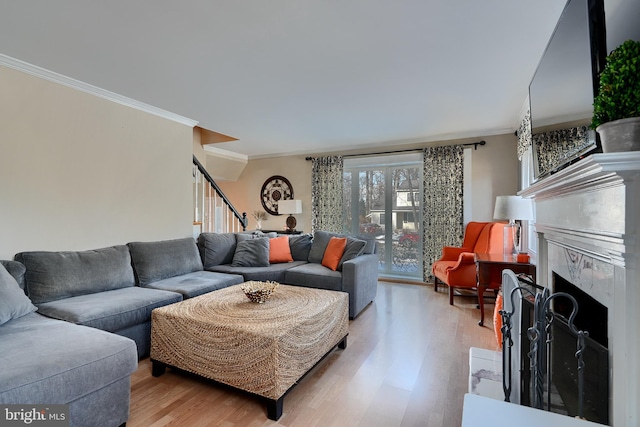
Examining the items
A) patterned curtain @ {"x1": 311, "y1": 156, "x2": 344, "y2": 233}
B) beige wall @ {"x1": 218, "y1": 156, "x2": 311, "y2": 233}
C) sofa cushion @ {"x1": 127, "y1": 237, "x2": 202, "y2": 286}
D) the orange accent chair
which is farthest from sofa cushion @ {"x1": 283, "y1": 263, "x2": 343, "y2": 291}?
beige wall @ {"x1": 218, "y1": 156, "x2": 311, "y2": 233}

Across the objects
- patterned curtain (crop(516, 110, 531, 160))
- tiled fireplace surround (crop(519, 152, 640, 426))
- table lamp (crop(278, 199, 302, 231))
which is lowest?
tiled fireplace surround (crop(519, 152, 640, 426))

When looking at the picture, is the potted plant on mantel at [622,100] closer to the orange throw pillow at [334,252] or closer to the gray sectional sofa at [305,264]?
the gray sectional sofa at [305,264]

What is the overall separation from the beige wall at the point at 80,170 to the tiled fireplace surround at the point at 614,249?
3720 mm

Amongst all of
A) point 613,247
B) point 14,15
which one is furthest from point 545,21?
point 14,15

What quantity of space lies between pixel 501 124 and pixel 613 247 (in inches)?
144

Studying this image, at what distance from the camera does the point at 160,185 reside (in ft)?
12.2

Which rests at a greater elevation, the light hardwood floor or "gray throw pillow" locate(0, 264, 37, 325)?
"gray throw pillow" locate(0, 264, 37, 325)

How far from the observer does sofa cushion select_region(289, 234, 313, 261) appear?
441cm

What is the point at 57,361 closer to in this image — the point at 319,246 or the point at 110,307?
the point at 110,307

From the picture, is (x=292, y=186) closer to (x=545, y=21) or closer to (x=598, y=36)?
(x=545, y=21)

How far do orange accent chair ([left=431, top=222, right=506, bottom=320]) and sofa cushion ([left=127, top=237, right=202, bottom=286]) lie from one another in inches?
122

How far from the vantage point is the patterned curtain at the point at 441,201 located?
15.0 feet

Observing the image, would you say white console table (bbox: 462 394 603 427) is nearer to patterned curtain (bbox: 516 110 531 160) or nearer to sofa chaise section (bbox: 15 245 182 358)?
sofa chaise section (bbox: 15 245 182 358)

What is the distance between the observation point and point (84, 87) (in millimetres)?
2928
